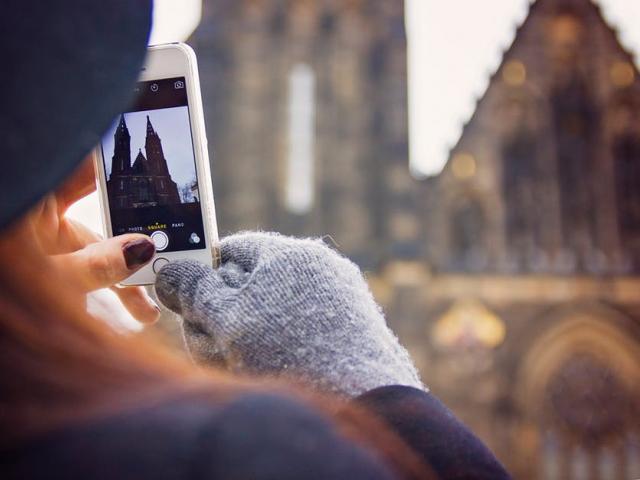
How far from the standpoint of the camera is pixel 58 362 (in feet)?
1.59

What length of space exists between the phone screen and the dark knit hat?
0.38 meters

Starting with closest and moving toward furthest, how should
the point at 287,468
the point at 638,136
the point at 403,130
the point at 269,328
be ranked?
the point at 287,468 → the point at 269,328 → the point at 403,130 → the point at 638,136

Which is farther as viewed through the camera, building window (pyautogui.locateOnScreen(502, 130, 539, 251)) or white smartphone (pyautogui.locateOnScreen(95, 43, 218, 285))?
building window (pyautogui.locateOnScreen(502, 130, 539, 251))

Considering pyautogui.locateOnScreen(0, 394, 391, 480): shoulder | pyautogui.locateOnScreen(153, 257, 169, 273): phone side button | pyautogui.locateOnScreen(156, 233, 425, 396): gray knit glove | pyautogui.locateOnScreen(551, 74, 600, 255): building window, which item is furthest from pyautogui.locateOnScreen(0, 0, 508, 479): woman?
pyautogui.locateOnScreen(551, 74, 600, 255): building window

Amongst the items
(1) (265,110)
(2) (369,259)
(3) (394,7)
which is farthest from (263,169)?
(3) (394,7)

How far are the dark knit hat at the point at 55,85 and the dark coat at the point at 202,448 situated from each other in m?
0.14

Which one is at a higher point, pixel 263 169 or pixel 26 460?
pixel 26 460

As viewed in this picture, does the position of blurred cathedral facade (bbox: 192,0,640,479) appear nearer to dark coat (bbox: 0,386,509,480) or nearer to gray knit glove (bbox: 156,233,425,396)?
gray knit glove (bbox: 156,233,425,396)

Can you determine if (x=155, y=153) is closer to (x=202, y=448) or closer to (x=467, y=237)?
(x=202, y=448)

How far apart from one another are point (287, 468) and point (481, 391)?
9470mm

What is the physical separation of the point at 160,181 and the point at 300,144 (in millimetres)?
9535

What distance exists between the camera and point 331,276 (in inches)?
31.0

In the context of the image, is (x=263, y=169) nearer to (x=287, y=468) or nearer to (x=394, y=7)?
(x=394, y=7)

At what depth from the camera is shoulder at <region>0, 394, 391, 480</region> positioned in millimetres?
462
